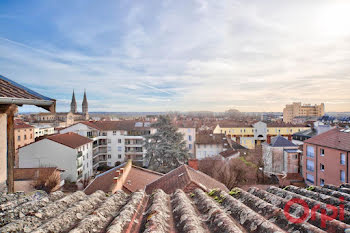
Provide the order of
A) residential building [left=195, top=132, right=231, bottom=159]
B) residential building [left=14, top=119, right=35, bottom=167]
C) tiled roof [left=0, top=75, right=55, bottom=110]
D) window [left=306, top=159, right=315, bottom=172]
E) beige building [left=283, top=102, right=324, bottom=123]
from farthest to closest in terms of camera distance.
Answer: beige building [left=283, top=102, right=324, bottom=123] < residential building [left=14, top=119, right=35, bottom=167] < residential building [left=195, top=132, right=231, bottom=159] < window [left=306, top=159, right=315, bottom=172] < tiled roof [left=0, top=75, right=55, bottom=110]

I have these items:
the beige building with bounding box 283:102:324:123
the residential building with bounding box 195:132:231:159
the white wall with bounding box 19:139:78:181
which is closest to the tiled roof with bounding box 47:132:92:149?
the white wall with bounding box 19:139:78:181

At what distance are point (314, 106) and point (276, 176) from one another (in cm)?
16310

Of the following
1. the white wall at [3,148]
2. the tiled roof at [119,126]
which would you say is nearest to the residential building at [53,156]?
the tiled roof at [119,126]

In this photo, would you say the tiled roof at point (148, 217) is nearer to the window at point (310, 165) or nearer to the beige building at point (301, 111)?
the window at point (310, 165)

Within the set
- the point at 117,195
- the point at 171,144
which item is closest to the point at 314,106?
the point at 171,144

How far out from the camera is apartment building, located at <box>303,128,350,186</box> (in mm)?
21203

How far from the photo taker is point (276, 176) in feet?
98.8

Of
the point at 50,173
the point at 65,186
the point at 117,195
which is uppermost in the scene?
the point at 117,195

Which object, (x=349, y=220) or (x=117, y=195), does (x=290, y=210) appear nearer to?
(x=349, y=220)

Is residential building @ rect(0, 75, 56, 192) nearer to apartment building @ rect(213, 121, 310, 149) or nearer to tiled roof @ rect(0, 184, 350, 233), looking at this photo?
tiled roof @ rect(0, 184, 350, 233)

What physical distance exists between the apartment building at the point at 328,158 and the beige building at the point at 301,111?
147485 mm

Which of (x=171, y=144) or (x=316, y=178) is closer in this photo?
(x=316, y=178)

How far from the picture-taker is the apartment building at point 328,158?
2120 cm

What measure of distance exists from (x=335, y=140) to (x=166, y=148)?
2030cm
